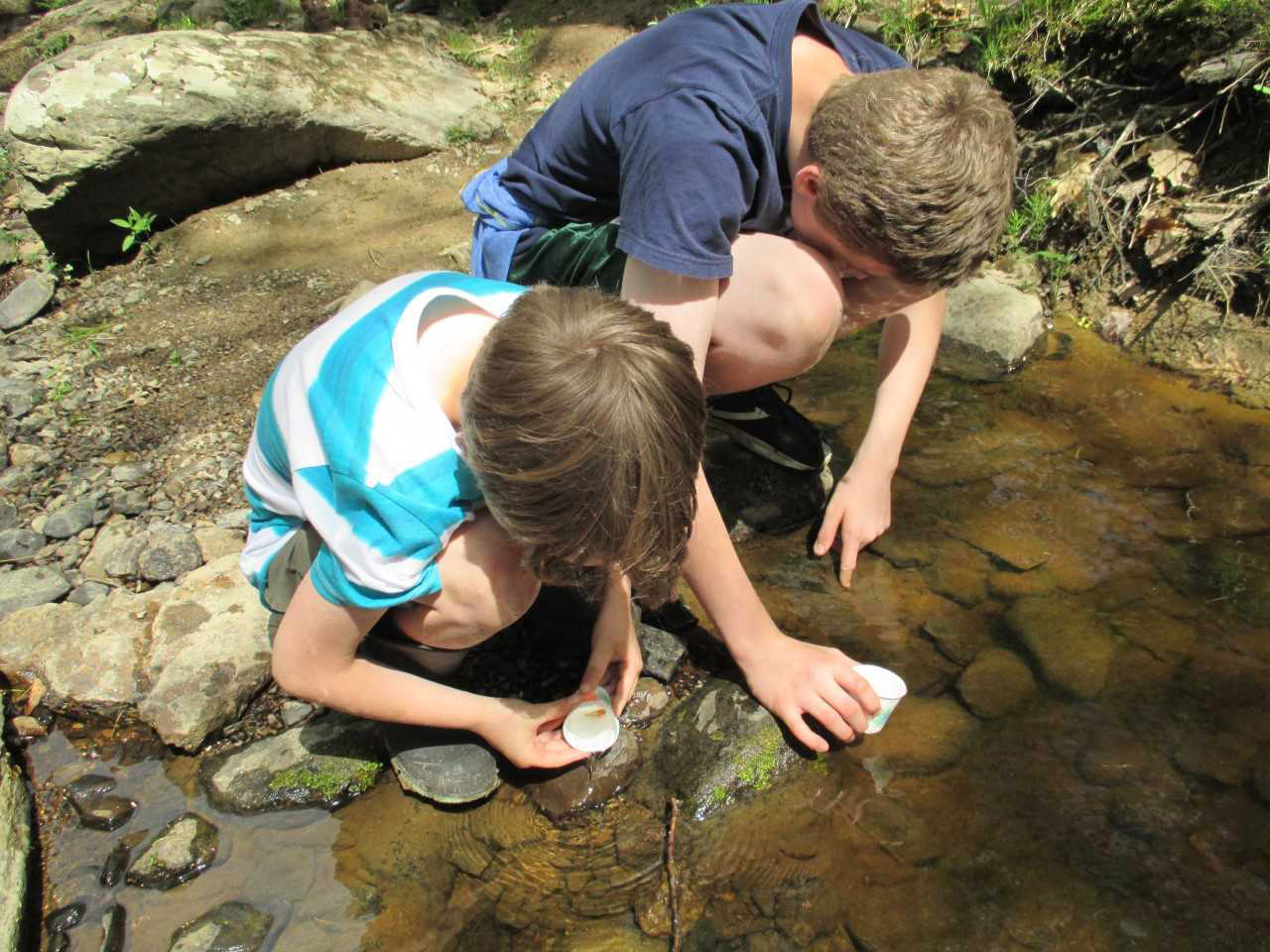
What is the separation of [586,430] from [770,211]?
1079 mm

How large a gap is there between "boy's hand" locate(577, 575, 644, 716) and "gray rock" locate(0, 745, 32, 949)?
107cm

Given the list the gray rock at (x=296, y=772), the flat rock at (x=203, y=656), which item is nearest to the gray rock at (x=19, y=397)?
the flat rock at (x=203, y=656)

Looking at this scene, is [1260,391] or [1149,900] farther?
[1260,391]

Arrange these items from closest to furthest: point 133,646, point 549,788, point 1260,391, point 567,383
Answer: point 567,383 < point 549,788 < point 133,646 < point 1260,391

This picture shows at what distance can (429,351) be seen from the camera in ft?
4.90

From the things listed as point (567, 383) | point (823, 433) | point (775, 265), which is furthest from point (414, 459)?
point (823, 433)

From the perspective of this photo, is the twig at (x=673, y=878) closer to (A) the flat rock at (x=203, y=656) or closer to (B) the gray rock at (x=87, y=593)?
(A) the flat rock at (x=203, y=656)

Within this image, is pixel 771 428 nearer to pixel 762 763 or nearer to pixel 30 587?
pixel 762 763

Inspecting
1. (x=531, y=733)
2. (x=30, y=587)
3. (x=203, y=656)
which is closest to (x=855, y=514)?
(x=531, y=733)

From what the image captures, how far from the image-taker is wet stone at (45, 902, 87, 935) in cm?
166

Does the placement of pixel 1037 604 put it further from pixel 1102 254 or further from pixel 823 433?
pixel 1102 254

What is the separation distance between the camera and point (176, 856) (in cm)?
175

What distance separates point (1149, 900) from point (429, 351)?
1.54 metres

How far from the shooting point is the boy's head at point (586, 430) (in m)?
1.14
